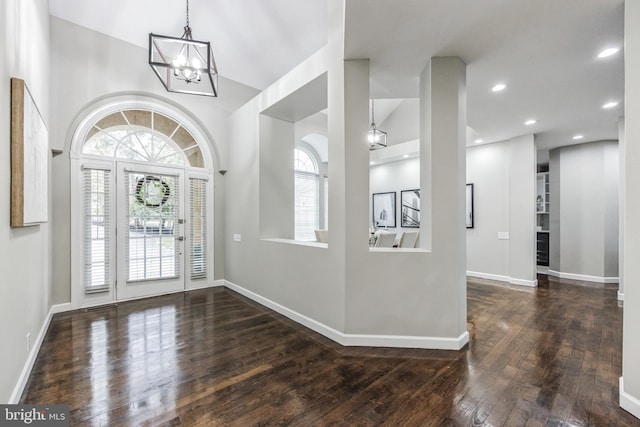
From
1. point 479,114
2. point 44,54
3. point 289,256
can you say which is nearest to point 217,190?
point 289,256

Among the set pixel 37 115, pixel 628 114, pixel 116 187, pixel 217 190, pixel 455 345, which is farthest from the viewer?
pixel 217 190

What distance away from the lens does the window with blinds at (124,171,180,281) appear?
4285 millimetres

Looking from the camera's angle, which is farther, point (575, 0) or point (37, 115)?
point (37, 115)

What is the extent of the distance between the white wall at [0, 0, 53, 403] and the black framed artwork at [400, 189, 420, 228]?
644 cm

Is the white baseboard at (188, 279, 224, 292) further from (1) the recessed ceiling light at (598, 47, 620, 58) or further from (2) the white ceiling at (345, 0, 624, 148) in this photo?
(1) the recessed ceiling light at (598, 47, 620, 58)

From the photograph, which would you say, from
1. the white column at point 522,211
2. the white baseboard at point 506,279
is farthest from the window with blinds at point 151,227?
the white column at point 522,211

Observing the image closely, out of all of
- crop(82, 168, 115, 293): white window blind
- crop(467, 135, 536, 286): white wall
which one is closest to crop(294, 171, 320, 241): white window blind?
crop(467, 135, 536, 286): white wall

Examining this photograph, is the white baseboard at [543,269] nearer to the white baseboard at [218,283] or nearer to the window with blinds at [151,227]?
the white baseboard at [218,283]

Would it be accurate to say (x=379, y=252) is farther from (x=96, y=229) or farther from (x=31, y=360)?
(x=96, y=229)

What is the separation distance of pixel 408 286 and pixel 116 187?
4317mm

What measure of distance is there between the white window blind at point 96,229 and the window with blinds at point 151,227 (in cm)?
25

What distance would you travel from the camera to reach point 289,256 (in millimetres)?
3576

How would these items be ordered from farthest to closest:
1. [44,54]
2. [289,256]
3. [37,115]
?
[289,256]
[44,54]
[37,115]

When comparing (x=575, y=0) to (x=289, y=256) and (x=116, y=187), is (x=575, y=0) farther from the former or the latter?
(x=116, y=187)
